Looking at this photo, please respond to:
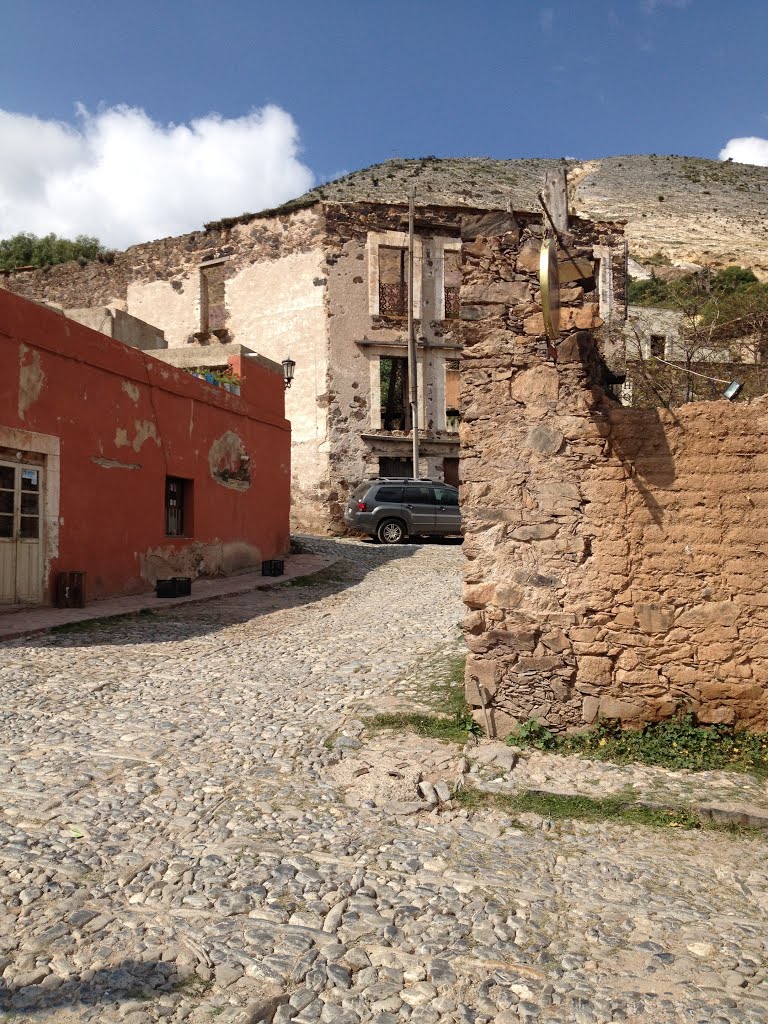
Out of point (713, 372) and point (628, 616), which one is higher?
point (713, 372)

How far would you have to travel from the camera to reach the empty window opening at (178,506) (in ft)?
44.2

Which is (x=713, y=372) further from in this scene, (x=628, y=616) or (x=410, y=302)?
(x=410, y=302)

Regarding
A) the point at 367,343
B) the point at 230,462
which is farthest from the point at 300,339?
the point at 230,462

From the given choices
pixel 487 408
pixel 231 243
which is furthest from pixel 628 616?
pixel 231 243

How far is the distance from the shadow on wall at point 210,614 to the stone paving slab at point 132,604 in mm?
87

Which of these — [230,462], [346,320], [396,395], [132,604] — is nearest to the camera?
[132,604]

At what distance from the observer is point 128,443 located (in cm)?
1204

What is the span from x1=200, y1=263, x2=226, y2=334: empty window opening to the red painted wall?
388 inches

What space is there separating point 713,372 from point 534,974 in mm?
7876

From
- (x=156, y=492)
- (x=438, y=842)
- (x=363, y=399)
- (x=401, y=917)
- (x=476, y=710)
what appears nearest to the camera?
(x=401, y=917)

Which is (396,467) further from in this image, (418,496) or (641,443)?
(641,443)

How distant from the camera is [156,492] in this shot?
41.9ft

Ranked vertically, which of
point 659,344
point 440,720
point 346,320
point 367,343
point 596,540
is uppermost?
point 346,320

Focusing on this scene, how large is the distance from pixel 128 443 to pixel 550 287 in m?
8.54
